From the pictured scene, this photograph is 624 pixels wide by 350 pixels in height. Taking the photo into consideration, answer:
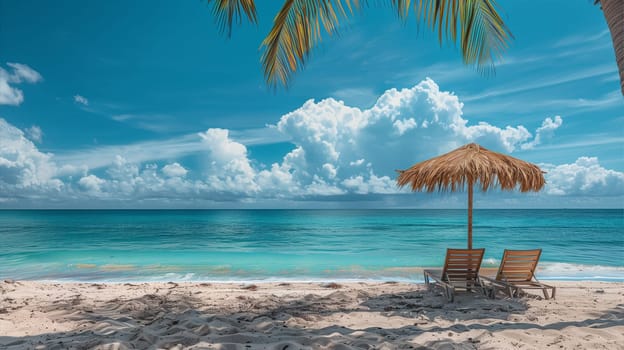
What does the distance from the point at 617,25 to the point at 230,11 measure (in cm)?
389

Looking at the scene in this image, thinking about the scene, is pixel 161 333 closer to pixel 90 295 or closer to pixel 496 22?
pixel 90 295

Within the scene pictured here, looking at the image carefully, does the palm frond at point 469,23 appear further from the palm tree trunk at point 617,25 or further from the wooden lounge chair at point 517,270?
the wooden lounge chair at point 517,270

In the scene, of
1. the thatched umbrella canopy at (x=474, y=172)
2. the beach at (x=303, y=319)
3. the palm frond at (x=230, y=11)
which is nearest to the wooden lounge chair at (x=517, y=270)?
the beach at (x=303, y=319)

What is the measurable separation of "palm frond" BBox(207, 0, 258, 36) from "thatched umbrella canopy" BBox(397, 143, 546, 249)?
347 centimetres

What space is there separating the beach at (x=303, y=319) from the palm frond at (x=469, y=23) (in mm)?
3001

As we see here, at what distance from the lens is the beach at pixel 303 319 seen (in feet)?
10.7

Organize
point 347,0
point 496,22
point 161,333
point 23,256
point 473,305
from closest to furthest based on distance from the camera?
point 161,333 < point 496,22 < point 347,0 < point 473,305 < point 23,256

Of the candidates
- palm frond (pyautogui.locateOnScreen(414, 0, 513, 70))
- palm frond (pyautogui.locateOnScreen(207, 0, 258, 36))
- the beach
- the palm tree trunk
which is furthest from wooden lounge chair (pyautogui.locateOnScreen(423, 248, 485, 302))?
palm frond (pyautogui.locateOnScreen(207, 0, 258, 36))

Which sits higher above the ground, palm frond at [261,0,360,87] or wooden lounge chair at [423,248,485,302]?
palm frond at [261,0,360,87]

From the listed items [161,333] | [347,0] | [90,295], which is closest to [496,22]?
[347,0]

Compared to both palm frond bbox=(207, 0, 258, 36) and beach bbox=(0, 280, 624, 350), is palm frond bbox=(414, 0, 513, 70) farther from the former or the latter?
beach bbox=(0, 280, 624, 350)

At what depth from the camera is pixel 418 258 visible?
1420 cm

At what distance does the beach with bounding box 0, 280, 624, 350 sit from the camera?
10.7 feet

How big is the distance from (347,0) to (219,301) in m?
4.56
